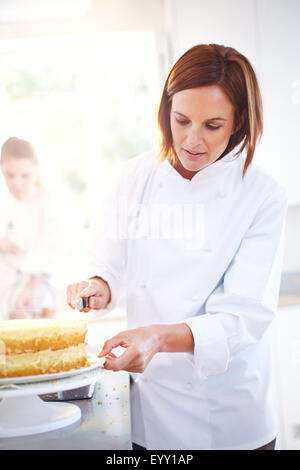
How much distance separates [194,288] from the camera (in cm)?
99

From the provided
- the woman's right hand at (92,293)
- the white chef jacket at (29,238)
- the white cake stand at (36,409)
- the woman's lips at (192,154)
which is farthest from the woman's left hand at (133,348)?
the white chef jacket at (29,238)

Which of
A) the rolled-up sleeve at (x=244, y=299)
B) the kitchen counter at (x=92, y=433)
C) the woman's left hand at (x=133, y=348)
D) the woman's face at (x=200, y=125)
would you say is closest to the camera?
the kitchen counter at (x=92, y=433)

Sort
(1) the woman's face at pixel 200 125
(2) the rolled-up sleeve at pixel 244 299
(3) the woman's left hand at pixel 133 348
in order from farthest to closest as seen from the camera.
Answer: (1) the woman's face at pixel 200 125, (2) the rolled-up sleeve at pixel 244 299, (3) the woman's left hand at pixel 133 348

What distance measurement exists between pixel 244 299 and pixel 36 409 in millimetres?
426

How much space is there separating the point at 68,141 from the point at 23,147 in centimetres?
12

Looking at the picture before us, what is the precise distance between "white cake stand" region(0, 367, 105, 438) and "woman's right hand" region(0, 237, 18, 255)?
67 cm

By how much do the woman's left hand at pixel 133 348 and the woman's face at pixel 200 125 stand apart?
0.40m

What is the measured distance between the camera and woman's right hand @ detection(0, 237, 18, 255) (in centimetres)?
134

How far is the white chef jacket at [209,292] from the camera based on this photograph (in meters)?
0.94

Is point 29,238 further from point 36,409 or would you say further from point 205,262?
point 36,409

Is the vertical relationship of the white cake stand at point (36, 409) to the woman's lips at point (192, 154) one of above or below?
below

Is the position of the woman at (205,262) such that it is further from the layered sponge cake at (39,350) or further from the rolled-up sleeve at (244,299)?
the layered sponge cake at (39,350)

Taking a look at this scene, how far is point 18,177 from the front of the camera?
1245mm

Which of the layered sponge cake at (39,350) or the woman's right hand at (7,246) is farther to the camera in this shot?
the woman's right hand at (7,246)
